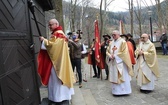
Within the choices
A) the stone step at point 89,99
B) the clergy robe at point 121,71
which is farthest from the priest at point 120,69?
the stone step at point 89,99

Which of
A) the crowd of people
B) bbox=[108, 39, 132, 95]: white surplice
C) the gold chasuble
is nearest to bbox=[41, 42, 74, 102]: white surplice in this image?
the crowd of people

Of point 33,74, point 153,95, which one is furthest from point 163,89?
point 33,74

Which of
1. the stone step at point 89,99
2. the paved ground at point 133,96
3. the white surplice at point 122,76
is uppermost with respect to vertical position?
the white surplice at point 122,76

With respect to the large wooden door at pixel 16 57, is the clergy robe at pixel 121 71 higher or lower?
lower

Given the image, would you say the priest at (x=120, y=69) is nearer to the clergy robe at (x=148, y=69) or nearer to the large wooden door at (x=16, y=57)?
the clergy robe at (x=148, y=69)

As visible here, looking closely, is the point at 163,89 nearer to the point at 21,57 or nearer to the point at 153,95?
the point at 153,95

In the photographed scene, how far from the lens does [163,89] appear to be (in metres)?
8.53

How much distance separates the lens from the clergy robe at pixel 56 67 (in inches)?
207

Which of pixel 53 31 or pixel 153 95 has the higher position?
pixel 53 31

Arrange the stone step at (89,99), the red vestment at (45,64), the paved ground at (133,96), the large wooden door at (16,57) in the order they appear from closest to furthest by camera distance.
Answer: the large wooden door at (16,57)
the red vestment at (45,64)
the stone step at (89,99)
the paved ground at (133,96)

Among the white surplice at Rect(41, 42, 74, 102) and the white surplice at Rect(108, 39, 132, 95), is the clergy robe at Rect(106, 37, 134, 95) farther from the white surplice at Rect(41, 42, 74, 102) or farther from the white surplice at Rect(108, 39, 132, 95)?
the white surplice at Rect(41, 42, 74, 102)

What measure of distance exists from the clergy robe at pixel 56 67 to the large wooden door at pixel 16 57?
0.40m

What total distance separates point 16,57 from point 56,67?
152 cm

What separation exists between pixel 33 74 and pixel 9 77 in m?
1.55
